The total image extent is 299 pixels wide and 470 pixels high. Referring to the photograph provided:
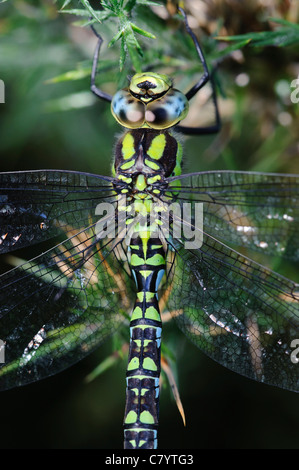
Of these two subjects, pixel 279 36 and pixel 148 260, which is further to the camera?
pixel 148 260

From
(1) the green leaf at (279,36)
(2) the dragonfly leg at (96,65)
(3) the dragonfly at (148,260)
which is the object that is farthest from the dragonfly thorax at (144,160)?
(1) the green leaf at (279,36)

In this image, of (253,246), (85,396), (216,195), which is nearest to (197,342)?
(253,246)

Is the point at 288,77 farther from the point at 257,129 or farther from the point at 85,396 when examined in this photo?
the point at 85,396

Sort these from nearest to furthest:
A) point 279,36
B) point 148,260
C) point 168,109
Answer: point 279,36 → point 168,109 → point 148,260

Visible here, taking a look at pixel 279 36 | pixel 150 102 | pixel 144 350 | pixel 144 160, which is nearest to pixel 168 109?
pixel 150 102

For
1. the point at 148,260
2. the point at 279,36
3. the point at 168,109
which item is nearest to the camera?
the point at 279,36

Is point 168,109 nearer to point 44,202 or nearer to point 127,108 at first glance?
point 127,108

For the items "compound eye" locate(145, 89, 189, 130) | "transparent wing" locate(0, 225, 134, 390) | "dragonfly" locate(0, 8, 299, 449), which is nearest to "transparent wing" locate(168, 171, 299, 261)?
"dragonfly" locate(0, 8, 299, 449)

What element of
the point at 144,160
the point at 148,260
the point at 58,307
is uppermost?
the point at 144,160

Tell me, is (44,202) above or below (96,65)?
below
